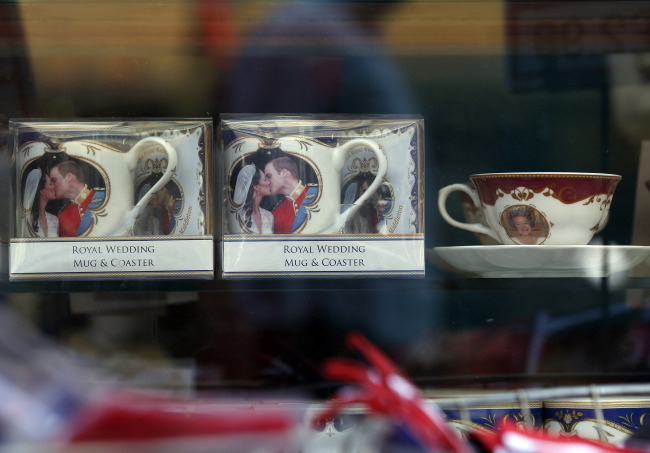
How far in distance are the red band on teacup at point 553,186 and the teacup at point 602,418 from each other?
172 millimetres

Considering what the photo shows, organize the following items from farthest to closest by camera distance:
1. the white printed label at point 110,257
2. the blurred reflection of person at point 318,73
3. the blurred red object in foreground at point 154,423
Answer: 1. the blurred reflection of person at point 318,73
2. the white printed label at point 110,257
3. the blurred red object in foreground at point 154,423

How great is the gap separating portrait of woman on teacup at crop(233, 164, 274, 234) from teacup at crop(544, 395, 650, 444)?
0.29 meters

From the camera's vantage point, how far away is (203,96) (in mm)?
693

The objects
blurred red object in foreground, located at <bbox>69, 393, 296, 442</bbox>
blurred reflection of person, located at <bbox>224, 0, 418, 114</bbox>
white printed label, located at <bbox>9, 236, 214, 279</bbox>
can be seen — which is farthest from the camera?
blurred reflection of person, located at <bbox>224, 0, 418, 114</bbox>

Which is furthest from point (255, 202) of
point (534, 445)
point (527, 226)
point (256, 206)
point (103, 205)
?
point (534, 445)

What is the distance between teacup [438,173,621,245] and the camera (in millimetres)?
569

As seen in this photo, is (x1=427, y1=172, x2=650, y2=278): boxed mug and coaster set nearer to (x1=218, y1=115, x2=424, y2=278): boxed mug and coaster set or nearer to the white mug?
(x1=218, y1=115, x2=424, y2=278): boxed mug and coaster set

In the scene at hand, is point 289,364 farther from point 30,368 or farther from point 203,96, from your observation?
point 30,368

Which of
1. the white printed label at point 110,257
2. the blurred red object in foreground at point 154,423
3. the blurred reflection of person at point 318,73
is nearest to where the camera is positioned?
the blurred red object in foreground at point 154,423

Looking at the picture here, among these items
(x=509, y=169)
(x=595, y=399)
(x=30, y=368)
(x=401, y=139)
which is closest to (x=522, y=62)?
(x=509, y=169)

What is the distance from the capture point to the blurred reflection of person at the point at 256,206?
1.81ft

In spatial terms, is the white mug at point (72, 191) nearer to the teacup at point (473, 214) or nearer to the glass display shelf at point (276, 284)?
the glass display shelf at point (276, 284)

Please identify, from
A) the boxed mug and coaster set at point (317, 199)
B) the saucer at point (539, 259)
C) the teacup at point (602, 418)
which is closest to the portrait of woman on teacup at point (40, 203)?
the boxed mug and coaster set at point (317, 199)

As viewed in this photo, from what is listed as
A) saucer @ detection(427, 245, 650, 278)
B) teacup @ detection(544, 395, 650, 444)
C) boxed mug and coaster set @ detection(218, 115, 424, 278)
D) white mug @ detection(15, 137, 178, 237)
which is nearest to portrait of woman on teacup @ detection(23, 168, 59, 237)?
white mug @ detection(15, 137, 178, 237)
